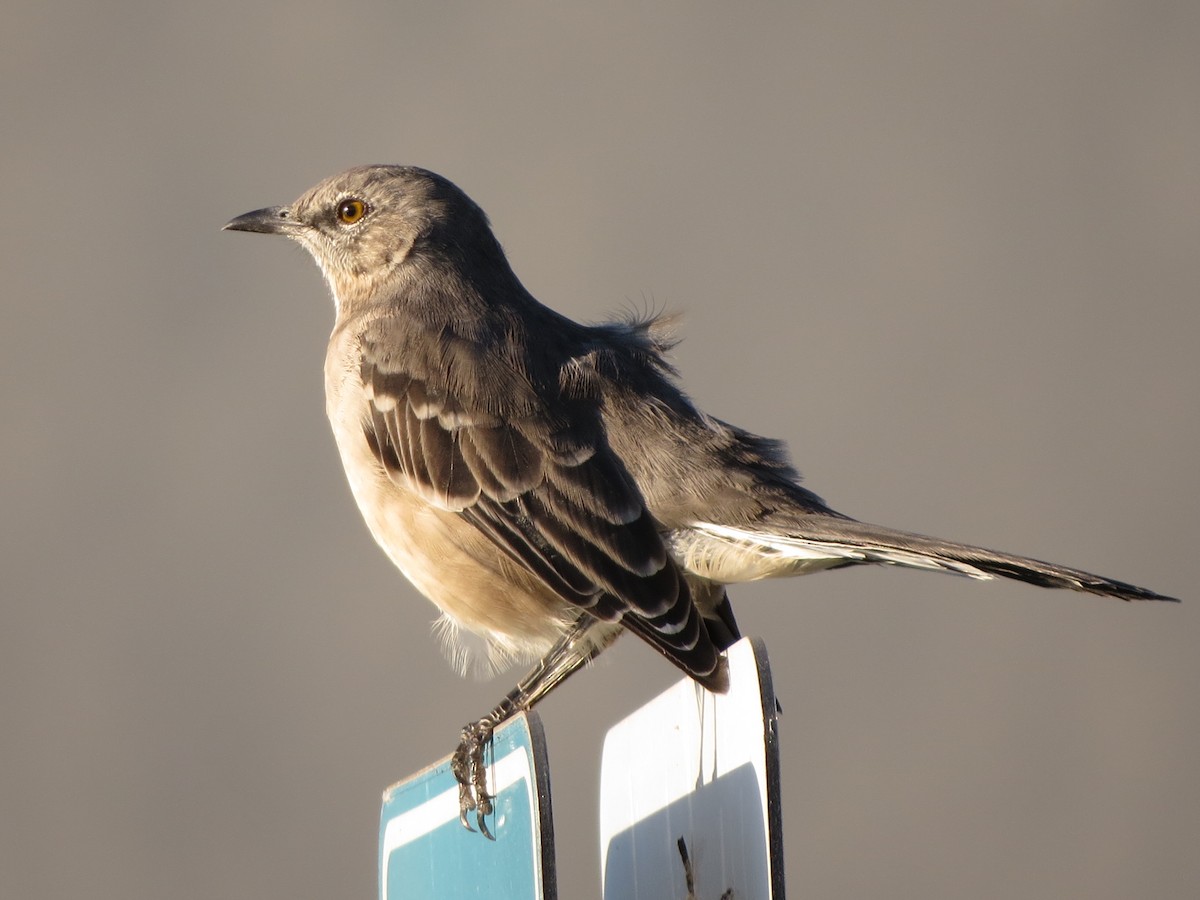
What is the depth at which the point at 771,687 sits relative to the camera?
7.97 feet

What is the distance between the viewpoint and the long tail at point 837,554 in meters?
3.06

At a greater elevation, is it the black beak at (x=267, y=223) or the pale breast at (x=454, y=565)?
the black beak at (x=267, y=223)

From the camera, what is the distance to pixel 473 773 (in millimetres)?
3408

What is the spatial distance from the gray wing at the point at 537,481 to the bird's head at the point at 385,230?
82cm

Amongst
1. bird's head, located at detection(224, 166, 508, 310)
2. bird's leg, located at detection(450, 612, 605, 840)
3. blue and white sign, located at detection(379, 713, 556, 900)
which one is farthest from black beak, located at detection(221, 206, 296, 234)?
blue and white sign, located at detection(379, 713, 556, 900)

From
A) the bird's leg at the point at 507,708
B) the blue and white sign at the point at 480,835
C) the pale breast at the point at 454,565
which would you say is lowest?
the blue and white sign at the point at 480,835

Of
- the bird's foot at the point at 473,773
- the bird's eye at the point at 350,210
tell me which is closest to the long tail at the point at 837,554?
the bird's foot at the point at 473,773

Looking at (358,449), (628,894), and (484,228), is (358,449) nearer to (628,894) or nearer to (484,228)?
(484,228)

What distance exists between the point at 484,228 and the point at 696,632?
8.52ft

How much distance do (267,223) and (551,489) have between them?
2.36m

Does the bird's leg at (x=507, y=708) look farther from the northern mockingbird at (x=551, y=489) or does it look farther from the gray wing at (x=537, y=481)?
the gray wing at (x=537, y=481)

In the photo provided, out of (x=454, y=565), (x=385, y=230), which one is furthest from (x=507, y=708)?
(x=385, y=230)

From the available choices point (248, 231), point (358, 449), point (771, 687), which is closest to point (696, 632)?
point (771, 687)

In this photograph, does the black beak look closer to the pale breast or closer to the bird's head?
the bird's head
